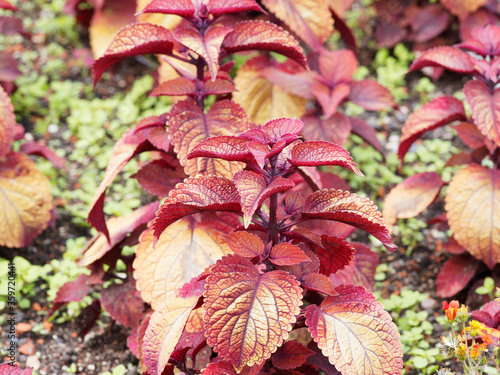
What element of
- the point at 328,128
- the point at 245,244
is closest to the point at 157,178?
the point at 245,244

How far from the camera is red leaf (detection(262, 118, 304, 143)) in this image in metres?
1.53

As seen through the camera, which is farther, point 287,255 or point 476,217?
point 476,217

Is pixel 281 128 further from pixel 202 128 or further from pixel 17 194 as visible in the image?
pixel 17 194

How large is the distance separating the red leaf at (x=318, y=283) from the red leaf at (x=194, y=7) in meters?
0.81

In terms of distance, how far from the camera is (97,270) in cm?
210

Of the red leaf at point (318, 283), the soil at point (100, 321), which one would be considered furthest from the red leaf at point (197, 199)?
the soil at point (100, 321)

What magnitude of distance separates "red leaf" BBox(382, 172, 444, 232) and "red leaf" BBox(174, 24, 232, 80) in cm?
96

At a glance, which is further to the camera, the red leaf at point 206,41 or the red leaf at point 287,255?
the red leaf at point 206,41

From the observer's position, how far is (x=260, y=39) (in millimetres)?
1853

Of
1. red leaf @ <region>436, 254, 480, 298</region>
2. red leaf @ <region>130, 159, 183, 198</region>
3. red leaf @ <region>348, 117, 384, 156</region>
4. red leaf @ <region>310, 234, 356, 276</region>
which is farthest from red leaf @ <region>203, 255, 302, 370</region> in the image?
red leaf @ <region>348, 117, 384, 156</region>

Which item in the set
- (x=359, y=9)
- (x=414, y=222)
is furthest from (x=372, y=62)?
(x=414, y=222)

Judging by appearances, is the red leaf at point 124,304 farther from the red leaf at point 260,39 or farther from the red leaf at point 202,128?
the red leaf at point 260,39

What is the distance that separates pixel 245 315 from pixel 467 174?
1116mm

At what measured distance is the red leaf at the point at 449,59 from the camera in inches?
84.0
